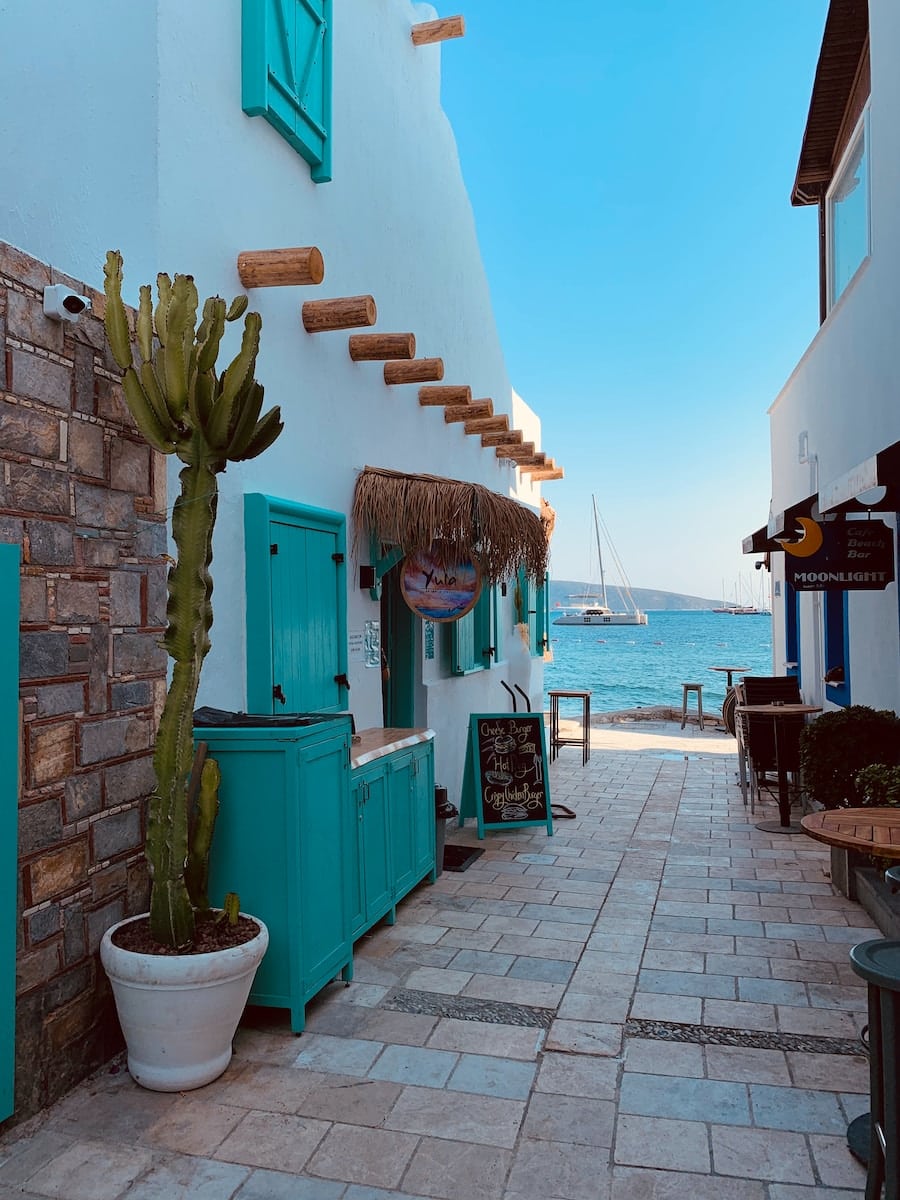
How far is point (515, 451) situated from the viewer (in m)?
10.1

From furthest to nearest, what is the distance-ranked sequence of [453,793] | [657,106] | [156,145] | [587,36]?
1. [657,106]
2. [587,36]
3. [453,793]
4. [156,145]

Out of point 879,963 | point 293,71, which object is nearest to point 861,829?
point 879,963

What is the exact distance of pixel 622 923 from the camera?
531 centimetres

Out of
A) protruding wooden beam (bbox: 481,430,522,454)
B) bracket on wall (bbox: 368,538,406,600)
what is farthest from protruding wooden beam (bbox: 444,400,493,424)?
bracket on wall (bbox: 368,538,406,600)

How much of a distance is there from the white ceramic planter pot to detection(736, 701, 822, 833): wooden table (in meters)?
5.63

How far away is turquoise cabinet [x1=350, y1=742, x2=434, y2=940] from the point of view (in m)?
4.72

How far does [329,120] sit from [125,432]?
295cm

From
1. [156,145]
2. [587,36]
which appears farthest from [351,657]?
[587,36]

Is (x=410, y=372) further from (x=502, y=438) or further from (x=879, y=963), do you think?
(x=879, y=963)

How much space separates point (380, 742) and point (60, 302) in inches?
118

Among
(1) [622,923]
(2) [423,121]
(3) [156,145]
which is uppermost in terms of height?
(2) [423,121]

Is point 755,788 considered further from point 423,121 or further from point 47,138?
point 47,138

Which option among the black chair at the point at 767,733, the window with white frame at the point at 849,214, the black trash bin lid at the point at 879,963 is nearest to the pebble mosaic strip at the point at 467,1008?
the black trash bin lid at the point at 879,963

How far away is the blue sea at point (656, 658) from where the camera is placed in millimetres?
45094
